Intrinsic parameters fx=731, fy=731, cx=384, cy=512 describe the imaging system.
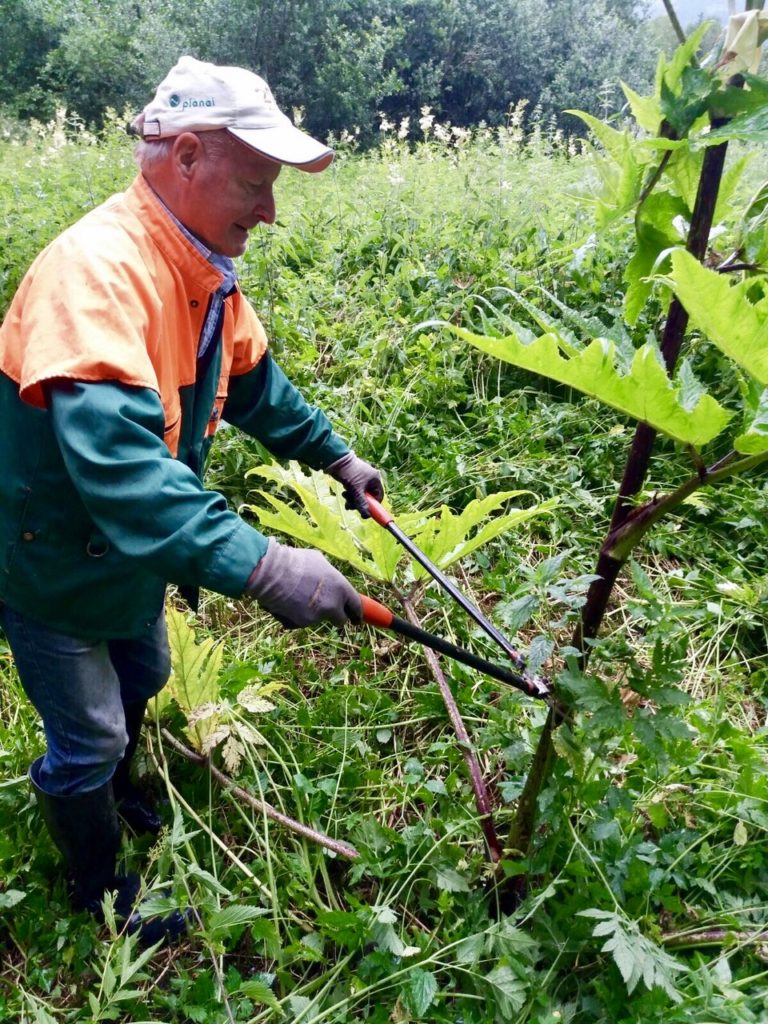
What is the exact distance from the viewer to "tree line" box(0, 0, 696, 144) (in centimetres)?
1745

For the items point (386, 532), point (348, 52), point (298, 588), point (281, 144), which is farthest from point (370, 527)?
point (348, 52)

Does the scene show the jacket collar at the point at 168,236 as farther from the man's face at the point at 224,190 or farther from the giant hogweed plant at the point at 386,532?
the giant hogweed plant at the point at 386,532

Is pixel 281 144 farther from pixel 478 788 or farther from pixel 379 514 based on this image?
pixel 478 788

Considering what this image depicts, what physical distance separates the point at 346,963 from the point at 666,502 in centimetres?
137

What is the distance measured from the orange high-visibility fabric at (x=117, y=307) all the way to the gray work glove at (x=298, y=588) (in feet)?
1.38

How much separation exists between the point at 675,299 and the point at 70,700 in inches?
62.0

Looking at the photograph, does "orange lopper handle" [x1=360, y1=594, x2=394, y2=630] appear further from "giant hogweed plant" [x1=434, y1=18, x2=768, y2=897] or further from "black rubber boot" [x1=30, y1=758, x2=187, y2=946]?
"black rubber boot" [x1=30, y1=758, x2=187, y2=946]

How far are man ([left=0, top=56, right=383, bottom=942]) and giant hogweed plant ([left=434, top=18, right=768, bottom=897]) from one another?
2.19 feet

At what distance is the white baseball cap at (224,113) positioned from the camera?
5.15ft

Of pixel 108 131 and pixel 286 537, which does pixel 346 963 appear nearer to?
pixel 286 537

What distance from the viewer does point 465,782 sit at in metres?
2.26

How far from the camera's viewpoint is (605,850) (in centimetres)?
181

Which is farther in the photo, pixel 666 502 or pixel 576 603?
pixel 576 603

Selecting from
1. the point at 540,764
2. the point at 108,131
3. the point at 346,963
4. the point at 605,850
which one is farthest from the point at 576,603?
the point at 108,131
